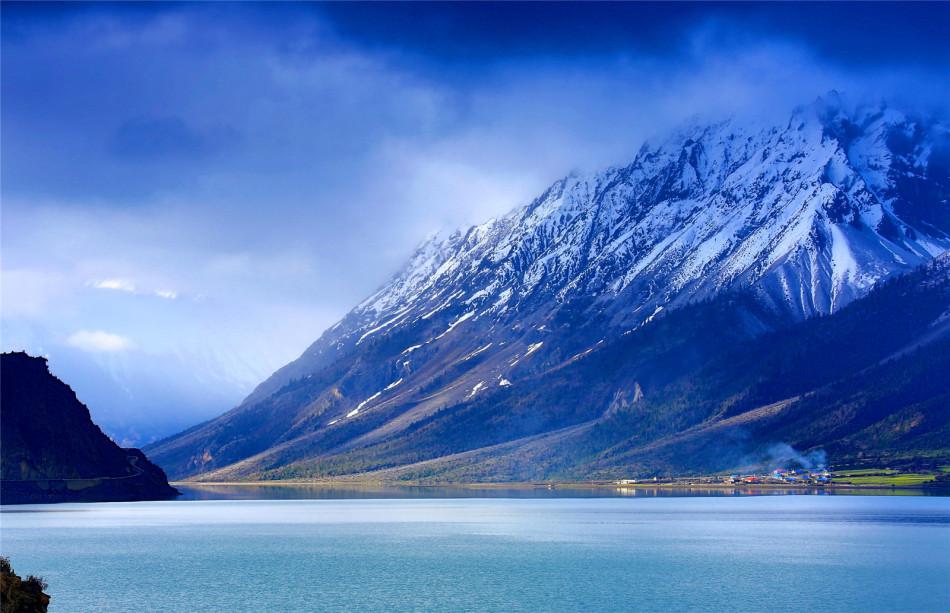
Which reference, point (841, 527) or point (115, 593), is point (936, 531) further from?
point (115, 593)

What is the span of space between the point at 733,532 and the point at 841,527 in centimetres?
2048

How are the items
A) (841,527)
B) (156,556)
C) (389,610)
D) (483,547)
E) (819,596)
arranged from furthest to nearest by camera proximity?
1. (841,527)
2. (483,547)
3. (156,556)
4. (819,596)
5. (389,610)

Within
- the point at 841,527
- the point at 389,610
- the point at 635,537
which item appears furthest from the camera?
the point at 841,527

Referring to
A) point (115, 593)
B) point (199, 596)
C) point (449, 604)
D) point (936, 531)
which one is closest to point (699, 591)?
point (449, 604)

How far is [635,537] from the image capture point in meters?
170

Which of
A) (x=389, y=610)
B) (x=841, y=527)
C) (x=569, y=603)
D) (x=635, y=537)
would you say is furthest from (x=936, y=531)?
(x=389, y=610)

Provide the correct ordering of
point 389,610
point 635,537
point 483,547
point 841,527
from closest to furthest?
point 389,610, point 483,547, point 635,537, point 841,527

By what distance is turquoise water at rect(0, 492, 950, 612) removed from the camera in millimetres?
103125

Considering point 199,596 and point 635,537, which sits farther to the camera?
point 635,537

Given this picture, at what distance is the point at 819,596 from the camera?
105 m

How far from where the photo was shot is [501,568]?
5103 inches

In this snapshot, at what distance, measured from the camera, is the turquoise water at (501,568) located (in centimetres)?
10312

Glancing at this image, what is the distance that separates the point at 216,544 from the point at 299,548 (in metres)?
14.5

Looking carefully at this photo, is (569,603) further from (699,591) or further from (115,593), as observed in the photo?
(115,593)
